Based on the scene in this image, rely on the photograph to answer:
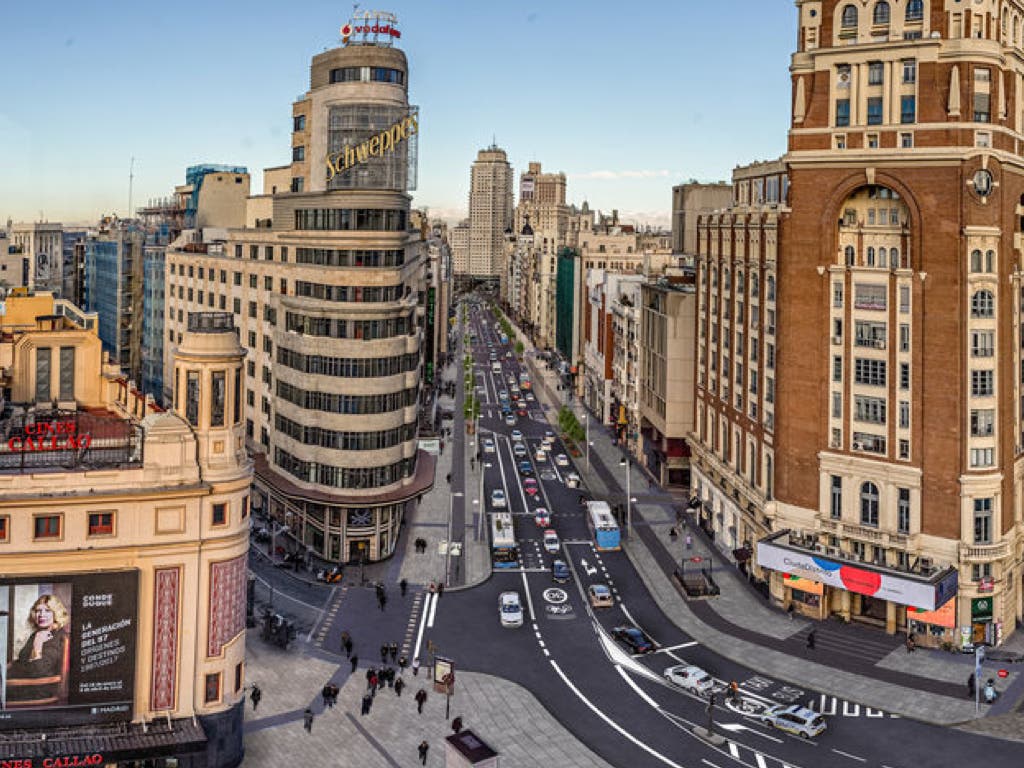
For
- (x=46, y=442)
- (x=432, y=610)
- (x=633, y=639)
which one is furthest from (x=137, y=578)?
(x=633, y=639)

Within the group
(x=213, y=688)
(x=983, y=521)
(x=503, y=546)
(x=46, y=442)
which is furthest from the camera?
(x=503, y=546)

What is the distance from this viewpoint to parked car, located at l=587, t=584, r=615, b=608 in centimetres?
A: 7569

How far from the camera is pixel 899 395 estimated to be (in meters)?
71.4

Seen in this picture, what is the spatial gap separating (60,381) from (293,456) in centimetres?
2524

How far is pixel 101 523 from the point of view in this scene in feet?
152

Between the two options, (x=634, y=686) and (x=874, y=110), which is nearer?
(x=634, y=686)

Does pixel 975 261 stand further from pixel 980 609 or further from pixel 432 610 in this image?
pixel 432 610

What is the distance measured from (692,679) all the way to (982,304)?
1375 inches

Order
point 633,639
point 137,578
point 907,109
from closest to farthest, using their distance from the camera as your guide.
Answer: point 137,578 → point 633,639 → point 907,109

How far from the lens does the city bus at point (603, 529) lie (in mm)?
91938

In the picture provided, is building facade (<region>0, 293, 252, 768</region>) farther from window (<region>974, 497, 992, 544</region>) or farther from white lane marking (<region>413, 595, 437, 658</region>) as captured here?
window (<region>974, 497, 992, 544</region>)

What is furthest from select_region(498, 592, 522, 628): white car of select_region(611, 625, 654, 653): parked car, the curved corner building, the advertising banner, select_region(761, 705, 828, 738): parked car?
select_region(761, 705, 828, 738): parked car

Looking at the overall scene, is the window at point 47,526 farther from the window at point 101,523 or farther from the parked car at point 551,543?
the parked car at point 551,543

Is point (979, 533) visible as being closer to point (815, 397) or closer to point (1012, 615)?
point (1012, 615)
